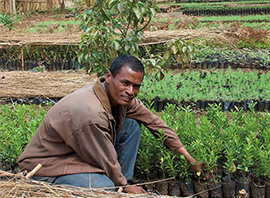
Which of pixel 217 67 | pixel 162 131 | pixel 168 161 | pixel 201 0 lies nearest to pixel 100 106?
pixel 162 131

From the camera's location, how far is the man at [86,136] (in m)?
2.47

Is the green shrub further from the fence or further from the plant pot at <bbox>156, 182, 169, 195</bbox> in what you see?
the fence

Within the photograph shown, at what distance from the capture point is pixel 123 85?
2.62m

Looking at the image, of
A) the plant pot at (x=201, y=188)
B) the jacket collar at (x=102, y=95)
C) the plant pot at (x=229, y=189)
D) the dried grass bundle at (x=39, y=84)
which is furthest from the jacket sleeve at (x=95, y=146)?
the dried grass bundle at (x=39, y=84)

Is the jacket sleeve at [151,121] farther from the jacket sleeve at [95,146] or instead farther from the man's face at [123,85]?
the jacket sleeve at [95,146]

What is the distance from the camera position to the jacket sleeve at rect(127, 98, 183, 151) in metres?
3.14

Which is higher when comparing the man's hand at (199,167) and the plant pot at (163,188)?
the man's hand at (199,167)

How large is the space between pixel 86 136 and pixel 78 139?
6cm

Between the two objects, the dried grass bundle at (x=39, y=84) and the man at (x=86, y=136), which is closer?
the man at (x=86, y=136)

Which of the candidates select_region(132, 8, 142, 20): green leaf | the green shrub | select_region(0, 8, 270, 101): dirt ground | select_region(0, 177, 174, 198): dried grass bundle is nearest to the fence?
select_region(0, 8, 270, 101): dirt ground

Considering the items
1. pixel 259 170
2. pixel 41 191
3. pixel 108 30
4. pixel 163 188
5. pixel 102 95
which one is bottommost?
pixel 163 188

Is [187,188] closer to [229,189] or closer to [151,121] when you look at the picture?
[229,189]

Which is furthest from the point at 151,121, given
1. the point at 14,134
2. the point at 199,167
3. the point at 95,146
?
the point at 14,134

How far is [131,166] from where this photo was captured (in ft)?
10.2
